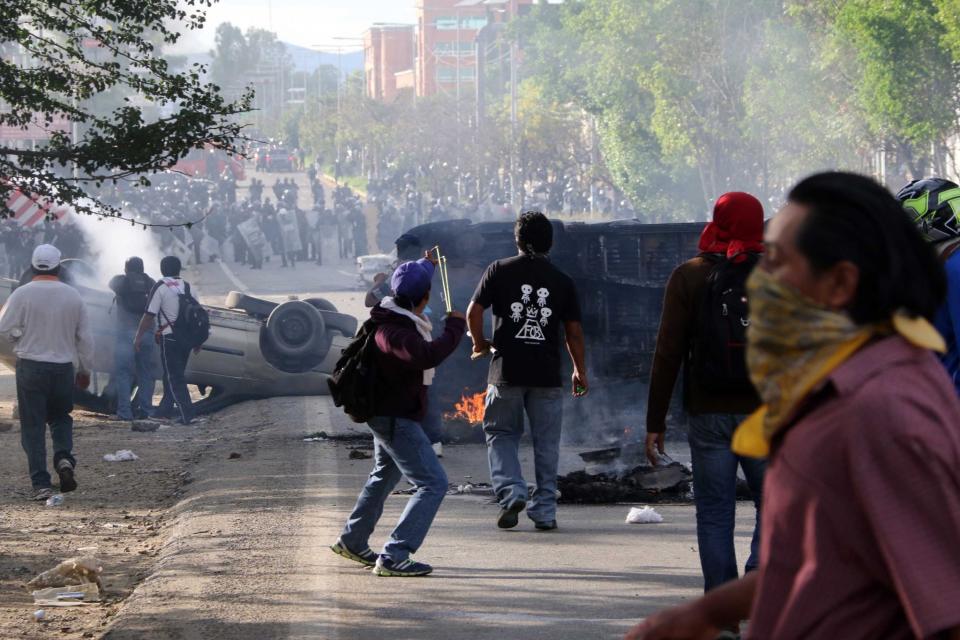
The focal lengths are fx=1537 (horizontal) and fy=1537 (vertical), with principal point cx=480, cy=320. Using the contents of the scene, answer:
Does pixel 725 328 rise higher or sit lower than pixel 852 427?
lower

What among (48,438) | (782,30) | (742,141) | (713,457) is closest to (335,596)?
(713,457)

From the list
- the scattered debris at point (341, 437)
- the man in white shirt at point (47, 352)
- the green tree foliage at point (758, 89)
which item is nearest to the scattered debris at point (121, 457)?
the scattered debris at point (341, 437)

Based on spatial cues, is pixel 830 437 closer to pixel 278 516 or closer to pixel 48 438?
pixel 278 516

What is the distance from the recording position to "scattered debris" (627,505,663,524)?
853cm

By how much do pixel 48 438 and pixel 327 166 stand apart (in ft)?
400

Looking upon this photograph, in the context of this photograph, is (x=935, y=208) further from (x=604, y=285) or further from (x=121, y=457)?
(x=121, y=457)

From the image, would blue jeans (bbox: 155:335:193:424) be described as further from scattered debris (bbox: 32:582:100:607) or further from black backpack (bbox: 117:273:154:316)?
scattered debris (bbox: 32:582:100:607)

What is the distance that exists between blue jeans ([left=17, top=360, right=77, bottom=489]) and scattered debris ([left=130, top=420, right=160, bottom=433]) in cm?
441

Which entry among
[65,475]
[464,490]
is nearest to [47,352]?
[65,475]

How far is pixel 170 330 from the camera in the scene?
15508mm

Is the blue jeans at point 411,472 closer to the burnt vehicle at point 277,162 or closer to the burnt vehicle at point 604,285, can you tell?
the burnt vehicle at point 604,285

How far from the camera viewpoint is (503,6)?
450 ft

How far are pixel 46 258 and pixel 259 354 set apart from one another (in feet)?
21.0

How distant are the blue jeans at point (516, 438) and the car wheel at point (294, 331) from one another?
337 inches
